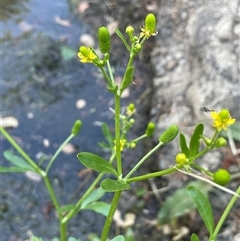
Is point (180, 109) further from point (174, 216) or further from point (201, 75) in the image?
point (174, 216)

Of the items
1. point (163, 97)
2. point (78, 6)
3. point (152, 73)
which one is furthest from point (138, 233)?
point (78, 6)

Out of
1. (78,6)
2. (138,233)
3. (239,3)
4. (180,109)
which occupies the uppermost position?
(78,6)

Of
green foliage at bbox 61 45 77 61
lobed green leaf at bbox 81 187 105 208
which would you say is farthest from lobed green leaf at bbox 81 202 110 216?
green foliage at bbox 61 45 77 61

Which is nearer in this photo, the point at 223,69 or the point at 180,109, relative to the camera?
the point at 223,69

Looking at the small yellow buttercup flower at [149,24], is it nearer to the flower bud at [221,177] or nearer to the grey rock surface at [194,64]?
the flower bud at [221,177]

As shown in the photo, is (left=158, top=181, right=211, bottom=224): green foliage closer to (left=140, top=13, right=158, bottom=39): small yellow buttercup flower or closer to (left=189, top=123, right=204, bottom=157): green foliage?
(left=189, top=123, right=204, bottom=157): green foliage

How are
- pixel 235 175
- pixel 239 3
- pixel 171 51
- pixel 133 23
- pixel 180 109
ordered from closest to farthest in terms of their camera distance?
pixel 235 175
pixel 239 3
pixel 180 109
pixel 171 51
pixel 133 23

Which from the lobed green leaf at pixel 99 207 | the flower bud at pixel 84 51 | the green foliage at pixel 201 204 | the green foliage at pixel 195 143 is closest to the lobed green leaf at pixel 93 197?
the lobed green leaf at pixel 99 207

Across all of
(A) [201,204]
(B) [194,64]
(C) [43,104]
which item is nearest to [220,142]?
(A) [201,204]
